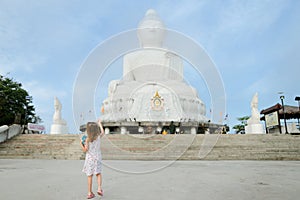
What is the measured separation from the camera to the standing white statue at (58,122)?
63.5 ft

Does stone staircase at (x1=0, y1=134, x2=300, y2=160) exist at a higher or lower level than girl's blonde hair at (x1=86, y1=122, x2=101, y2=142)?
lower

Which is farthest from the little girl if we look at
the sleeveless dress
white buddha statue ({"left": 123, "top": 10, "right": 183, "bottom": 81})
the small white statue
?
white buddha statue ({"left": 123, "top": 10, "right": 183, "bottom": 81})

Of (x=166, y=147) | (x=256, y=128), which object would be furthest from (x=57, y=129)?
(x=256, y=128)

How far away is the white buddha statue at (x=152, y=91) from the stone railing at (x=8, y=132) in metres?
9.16

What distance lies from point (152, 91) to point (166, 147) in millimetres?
13694

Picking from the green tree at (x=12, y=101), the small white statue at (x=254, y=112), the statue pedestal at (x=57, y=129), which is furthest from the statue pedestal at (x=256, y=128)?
the green tree at (x=12, y=101)

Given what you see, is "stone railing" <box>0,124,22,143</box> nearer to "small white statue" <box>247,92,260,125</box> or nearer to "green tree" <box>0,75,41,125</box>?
"green tree" <box>0,75,41,125</box>

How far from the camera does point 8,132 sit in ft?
46.0

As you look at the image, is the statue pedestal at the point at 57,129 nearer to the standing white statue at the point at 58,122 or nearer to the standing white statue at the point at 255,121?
the standing white statue at the point at 58,122

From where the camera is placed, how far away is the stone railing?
44.0 ft

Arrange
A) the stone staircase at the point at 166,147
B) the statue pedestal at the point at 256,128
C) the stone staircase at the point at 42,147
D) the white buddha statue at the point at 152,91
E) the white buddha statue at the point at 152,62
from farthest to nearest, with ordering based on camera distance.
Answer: the white buddha statue at the point at 152,62, the white buddha statue at the point at 152,91, the statue pedestal at the point at 256,128, the stone staircase at the point at 42,147, the stone staircase at the point at 166,147

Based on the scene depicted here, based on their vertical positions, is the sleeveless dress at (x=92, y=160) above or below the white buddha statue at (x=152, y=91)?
below

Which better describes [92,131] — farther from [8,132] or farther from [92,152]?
[8,132]

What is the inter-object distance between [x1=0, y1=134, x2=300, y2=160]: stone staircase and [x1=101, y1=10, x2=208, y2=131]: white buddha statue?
996 centimetres
